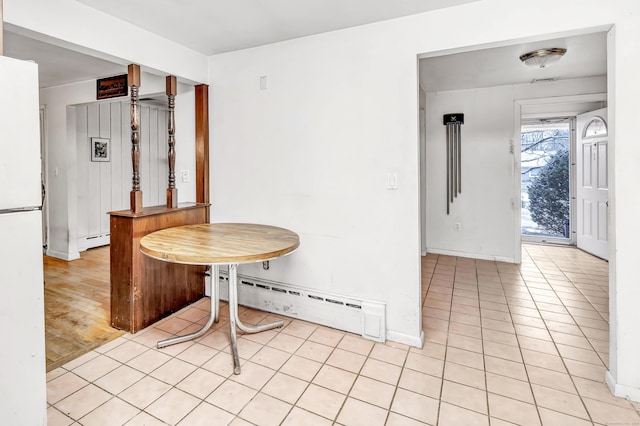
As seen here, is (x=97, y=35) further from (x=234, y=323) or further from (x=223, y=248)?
(x=234, y=323)

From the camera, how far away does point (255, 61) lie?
2822 millimetres

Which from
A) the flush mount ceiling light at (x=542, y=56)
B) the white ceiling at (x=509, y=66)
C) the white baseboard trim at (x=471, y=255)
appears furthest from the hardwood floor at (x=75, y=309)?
the flush mount ceiling light at (x=542, y=56)

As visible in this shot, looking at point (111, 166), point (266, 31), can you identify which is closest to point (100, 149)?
point (111, 166)

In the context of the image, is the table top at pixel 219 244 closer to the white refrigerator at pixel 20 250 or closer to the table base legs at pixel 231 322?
the table base legs at pixel 231 322

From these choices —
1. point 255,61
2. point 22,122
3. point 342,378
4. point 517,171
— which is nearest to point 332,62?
point 255,61

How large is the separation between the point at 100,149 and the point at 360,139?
4331 mm

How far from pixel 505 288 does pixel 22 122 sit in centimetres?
388

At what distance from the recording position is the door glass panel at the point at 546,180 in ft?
18.2

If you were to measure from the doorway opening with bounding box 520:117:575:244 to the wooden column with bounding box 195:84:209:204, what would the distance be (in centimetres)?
510


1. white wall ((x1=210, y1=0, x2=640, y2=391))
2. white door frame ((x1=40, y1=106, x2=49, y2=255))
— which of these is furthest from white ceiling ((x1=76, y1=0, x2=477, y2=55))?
white door frame ((x1=40, y1=106, x2=49, y2=255))

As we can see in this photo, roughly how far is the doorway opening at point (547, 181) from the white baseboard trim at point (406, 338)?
172 inches

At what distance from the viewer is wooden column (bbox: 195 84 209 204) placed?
9.93ft

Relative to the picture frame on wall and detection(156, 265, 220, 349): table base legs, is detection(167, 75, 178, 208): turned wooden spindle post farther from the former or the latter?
the picture frame on wall

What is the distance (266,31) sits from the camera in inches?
98.7
